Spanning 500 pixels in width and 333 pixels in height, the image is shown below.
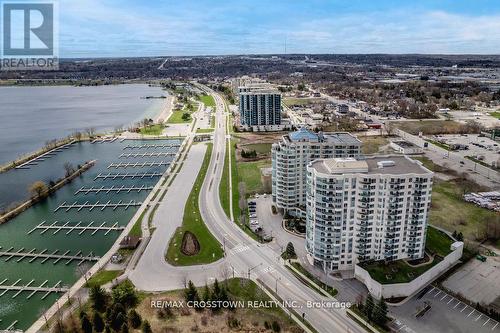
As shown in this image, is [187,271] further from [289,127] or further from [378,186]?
[289,127]

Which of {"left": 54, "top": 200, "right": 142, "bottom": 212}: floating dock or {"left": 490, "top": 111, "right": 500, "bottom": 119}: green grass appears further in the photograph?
{"left": 490, "top": 111, "right": 500, "bottom": 119}: green grass

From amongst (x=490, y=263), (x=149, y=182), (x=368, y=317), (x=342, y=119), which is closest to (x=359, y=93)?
(x=342, y=119)

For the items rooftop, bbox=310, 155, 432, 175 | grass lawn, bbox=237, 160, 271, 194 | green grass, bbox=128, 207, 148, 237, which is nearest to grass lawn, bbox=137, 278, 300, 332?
rooftop, bbox=310, 155, 432, 175

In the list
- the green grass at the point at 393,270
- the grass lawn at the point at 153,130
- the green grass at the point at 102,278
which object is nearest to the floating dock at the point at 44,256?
the green grass at the point at 102,278

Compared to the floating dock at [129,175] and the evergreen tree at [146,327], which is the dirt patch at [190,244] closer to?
the evergreen tree at [146,327]

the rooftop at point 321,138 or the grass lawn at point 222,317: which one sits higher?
the rooftop at point 321,138

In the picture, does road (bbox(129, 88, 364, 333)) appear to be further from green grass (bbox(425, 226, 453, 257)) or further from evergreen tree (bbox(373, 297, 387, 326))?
green grass (bbox(425, 226, 453, 257))
